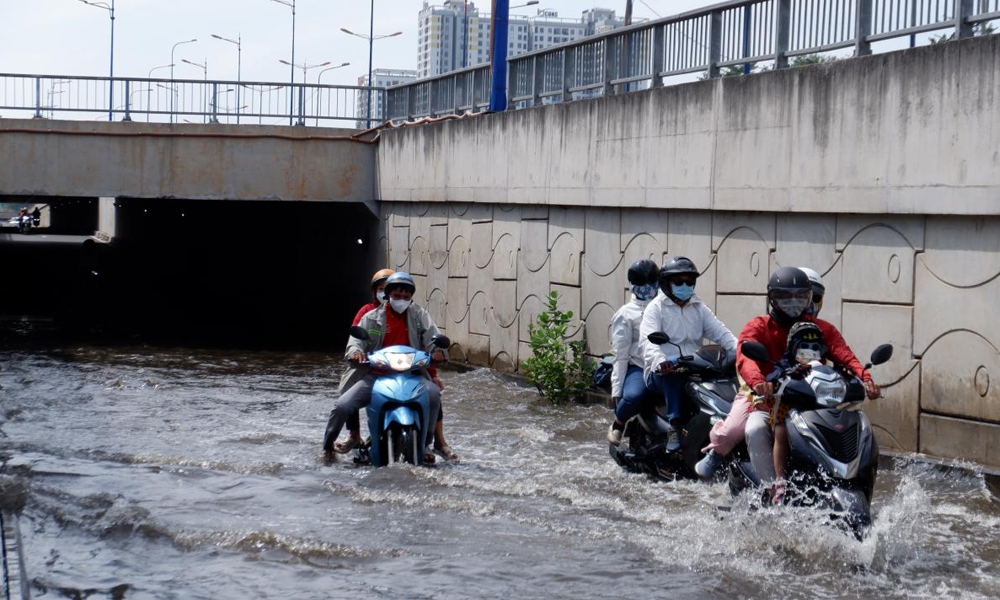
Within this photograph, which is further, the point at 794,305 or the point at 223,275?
the point at 223,275

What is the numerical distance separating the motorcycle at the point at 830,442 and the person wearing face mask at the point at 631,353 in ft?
A: 8.78

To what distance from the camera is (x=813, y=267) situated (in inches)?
454

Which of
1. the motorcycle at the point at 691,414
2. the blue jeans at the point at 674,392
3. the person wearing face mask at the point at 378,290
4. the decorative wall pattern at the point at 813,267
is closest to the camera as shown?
the motorcycle at the point at 691,414

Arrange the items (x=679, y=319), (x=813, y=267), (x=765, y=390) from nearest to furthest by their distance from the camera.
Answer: (x=765, y=390)
(x=679, y=319)
(x=813, y=267)

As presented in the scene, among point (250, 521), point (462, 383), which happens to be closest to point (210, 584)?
point (250, 521)

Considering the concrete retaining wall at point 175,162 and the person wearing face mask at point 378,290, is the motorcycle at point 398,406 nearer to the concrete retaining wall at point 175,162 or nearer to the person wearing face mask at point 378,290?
the person wearing face mask at point 378,290

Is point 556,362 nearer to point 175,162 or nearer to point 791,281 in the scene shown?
point 791,281

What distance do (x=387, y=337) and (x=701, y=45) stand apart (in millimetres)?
6019

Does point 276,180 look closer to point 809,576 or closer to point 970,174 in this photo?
point 970,174

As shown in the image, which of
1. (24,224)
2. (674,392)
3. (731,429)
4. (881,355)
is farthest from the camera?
(24,224)

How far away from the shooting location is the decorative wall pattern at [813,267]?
9766 millimetres

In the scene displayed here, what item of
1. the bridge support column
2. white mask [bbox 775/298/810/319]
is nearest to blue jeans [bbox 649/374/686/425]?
white mask [bbox 775/298/810/319]

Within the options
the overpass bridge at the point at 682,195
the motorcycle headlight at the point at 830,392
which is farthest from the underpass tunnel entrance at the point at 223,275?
the motorcycle headlight at the point at 830,392

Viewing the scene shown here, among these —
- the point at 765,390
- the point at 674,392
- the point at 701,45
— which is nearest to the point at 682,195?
the point at 701,45
